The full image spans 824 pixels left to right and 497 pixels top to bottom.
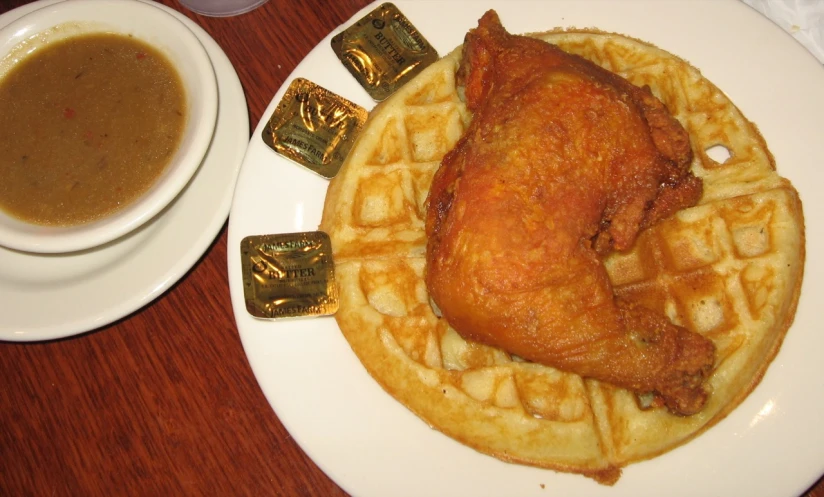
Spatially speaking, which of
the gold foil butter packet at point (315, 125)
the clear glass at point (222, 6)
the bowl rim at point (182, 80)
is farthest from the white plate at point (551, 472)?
the clear glass at point (222, 6)

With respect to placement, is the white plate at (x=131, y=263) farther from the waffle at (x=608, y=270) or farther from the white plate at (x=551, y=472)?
the waffle at (x=608, y=270)

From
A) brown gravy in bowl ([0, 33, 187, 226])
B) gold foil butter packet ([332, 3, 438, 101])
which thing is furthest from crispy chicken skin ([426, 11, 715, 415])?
brown gravy in bowl ([0, 33, 187, 226])

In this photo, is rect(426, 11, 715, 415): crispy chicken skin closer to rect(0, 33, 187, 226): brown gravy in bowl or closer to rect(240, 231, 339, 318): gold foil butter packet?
rect(240, 231, 339, 318): gold foil butter packet

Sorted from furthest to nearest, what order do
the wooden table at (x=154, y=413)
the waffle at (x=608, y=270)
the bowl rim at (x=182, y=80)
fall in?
the wooden table at (x=154, y=413) < the bowl rim at (x=182, y=80) < the waffle at (x=608, y=270)

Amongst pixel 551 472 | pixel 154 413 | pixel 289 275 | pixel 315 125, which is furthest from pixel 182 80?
pixel 551 472

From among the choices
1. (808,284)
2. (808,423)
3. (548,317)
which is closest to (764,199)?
(808,284)

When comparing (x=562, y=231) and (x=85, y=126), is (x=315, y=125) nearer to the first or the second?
(x=85, y=126)
